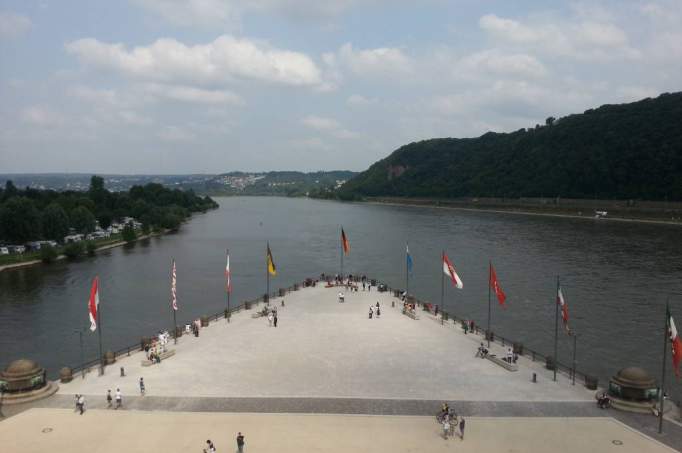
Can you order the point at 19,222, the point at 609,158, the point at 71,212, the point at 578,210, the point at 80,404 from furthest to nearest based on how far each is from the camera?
the point at 609,158
the point at 578,210
the point at 71,212
the point at 19,222
the point at 80,404

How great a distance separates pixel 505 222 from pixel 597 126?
2633 inches

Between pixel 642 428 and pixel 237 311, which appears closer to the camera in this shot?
pixel 642 428

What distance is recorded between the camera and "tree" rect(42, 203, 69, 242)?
297 ft

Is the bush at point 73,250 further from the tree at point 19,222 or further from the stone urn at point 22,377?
the stone urn at point 22,377

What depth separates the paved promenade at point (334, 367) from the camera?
2520 centimetres

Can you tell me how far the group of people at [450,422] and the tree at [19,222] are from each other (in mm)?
83435

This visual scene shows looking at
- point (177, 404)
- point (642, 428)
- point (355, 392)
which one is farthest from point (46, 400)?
point (642, 428)

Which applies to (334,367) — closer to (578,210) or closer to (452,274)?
(452,274)

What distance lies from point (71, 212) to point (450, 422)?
10085 cm

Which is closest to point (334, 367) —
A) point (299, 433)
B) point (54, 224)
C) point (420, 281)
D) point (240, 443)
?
point (299, 433)

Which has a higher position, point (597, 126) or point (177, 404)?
point (597, 126)

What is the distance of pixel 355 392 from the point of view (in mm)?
25062

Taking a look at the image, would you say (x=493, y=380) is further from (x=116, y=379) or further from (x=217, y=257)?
(x=217, y=257)

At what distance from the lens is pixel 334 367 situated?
28344mm
